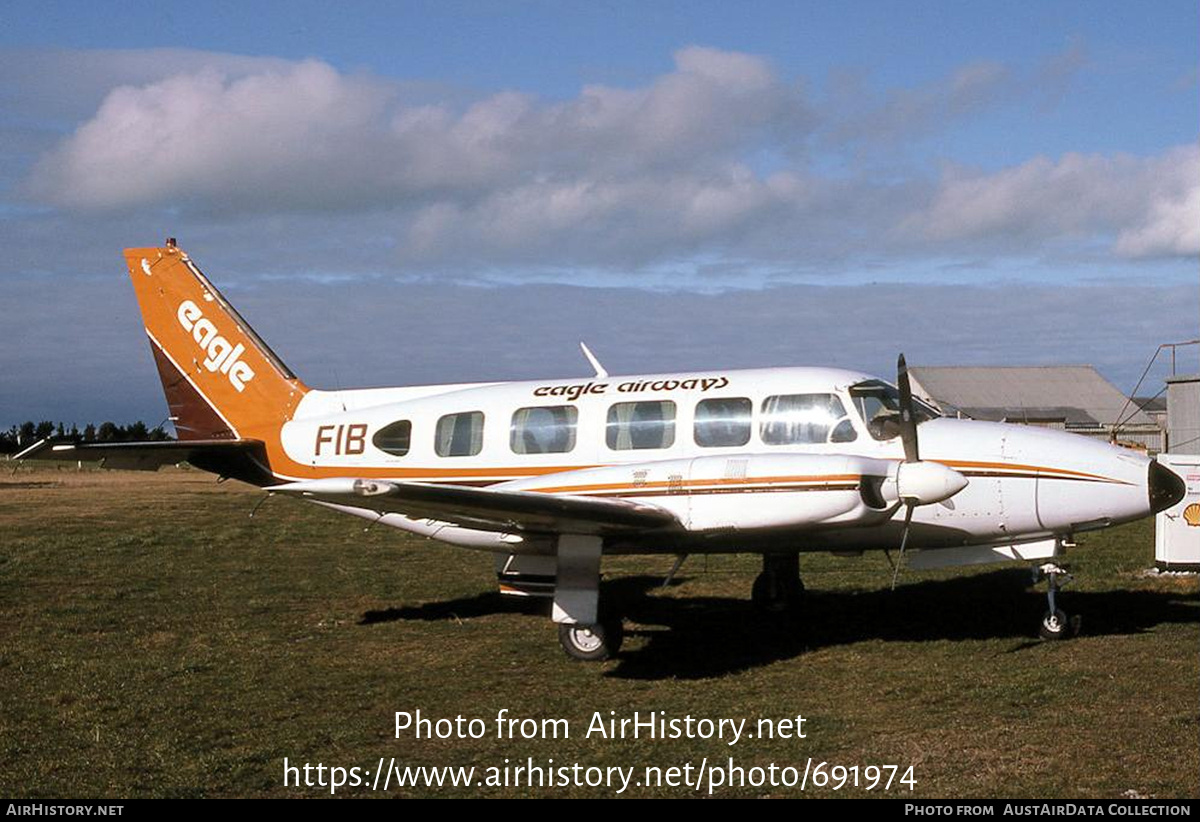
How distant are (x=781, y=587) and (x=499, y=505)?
17.1 feet

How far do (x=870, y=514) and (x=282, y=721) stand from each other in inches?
219

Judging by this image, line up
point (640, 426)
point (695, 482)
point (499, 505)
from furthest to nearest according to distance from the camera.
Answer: point (640, 426) → point (695, 482) → point (499, 505)

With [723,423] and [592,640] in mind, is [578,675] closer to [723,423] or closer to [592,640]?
[592,640]

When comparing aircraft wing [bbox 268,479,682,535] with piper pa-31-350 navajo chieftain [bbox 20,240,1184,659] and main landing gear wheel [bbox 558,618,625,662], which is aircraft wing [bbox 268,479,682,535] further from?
main landing gear wheel [bbox 558,618,625,662]

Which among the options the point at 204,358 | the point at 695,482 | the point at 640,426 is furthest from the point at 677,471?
the point at 204,358

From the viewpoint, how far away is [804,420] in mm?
11984

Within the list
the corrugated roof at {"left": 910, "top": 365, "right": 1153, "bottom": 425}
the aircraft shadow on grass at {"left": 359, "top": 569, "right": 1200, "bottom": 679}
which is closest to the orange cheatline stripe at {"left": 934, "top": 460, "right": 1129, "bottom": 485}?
the aircraft shadow on grass at {"left": 359, "top": 569, "right": 1200, "bottom": 679}

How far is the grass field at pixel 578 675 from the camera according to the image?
307 inches

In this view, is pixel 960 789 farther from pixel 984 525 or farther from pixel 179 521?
pixel 179 521

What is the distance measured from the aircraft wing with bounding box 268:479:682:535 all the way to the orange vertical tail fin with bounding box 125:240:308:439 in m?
4.79

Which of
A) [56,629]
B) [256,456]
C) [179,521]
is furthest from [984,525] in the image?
[179,521]

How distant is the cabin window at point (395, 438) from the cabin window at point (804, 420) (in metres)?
4.59

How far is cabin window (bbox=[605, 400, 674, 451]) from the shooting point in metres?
12.5

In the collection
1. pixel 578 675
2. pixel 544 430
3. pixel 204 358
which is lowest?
pixel 578 675
